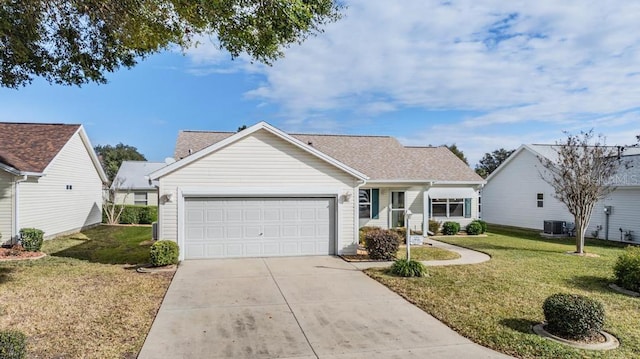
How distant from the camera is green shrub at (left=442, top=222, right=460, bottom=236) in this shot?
70.9 ft

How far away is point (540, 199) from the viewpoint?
82.1 ft

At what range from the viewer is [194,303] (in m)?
8.55

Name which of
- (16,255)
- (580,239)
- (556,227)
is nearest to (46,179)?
(16,255)

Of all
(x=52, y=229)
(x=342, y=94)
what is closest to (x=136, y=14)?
(x=52, y=229)

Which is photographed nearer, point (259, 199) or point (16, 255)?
point (16, 255)

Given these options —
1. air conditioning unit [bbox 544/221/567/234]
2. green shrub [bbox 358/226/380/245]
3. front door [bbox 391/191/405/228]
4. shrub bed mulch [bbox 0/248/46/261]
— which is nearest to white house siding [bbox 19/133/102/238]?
shrub bed mulch [bbox 0/248/46/261]

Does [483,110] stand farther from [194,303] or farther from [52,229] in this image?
[52,229]

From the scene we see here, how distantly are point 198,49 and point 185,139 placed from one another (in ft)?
43.7

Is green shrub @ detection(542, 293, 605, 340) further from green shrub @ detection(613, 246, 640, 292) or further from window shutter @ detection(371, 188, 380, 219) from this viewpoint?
window shutter @ detection(371, 188, 380, 219)

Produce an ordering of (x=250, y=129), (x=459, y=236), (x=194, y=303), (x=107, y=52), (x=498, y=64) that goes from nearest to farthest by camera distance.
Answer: (x=194, y=303) → (x=107, y=52) → (x=250, y=129) → (x=498, y=64) → (x=459, y=236)

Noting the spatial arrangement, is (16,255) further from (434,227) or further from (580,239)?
(580,239)

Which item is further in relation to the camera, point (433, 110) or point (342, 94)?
point (433, 110)

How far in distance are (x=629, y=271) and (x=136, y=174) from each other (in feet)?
110

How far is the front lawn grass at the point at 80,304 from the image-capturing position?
629 centimetres
